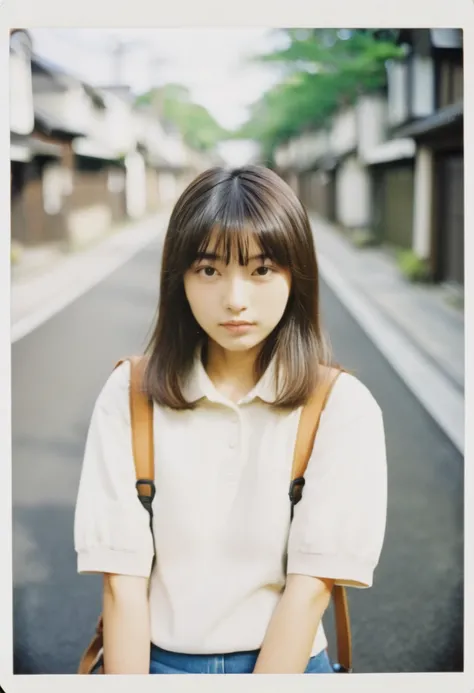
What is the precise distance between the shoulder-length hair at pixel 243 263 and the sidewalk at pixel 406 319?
518 mm

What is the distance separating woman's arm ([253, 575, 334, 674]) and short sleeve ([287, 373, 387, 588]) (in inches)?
0.9

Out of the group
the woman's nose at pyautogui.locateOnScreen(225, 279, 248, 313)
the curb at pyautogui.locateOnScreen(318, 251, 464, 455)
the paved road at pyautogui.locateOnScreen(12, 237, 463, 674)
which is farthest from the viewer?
the curb at pyautogui.locateOnScreen(318, 251, 464, 455)

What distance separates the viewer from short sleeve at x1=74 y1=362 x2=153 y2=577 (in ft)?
3.79

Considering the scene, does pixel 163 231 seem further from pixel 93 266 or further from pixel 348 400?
pixel 348 400

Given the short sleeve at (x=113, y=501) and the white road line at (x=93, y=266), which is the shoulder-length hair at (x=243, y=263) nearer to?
the short sleeve at (x=113, y=501)

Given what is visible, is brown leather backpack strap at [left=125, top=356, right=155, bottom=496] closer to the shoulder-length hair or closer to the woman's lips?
the shoulder-length hair

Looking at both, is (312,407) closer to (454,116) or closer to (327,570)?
(327,570)

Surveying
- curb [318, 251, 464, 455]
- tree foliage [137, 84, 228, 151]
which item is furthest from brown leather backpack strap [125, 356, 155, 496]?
tree foliage [137, 84, 228, 151]

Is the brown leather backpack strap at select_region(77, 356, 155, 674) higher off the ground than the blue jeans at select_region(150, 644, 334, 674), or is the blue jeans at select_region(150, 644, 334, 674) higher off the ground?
the brown leather backpack strap at select_region(77, 356, 155, 674)

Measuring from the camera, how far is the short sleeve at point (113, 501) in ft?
3.79

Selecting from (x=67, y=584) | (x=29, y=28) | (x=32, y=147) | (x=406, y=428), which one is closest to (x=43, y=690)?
(x=67, y=584)

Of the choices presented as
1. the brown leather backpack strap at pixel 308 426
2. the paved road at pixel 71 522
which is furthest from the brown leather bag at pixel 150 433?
the paved road at pixel 71 522

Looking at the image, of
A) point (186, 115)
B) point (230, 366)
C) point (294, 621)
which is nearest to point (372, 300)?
point (186, 115)

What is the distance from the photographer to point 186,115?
Answer: 1.81 m
